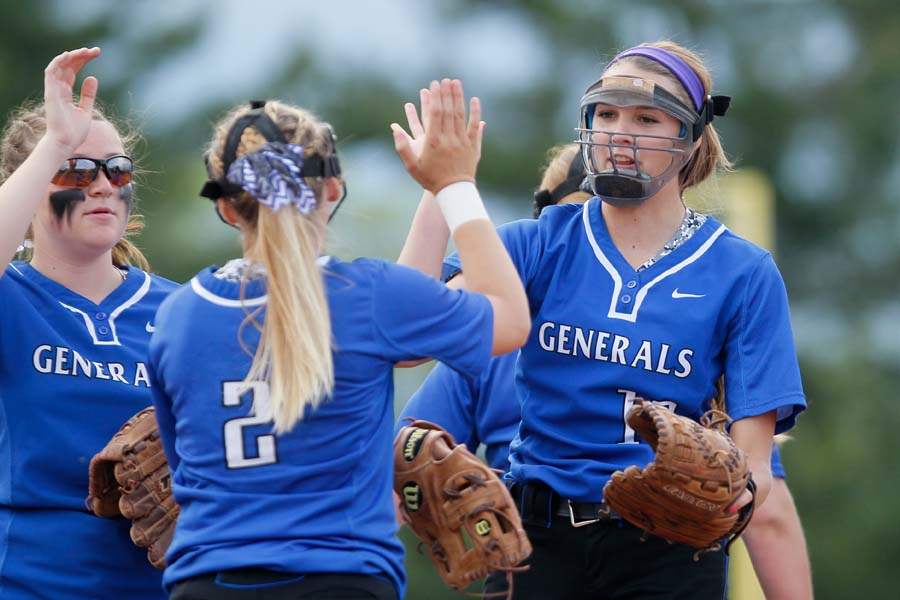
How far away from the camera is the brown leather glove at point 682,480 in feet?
14.5

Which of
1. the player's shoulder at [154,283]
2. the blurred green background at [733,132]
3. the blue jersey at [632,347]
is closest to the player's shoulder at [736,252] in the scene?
the blue jersey at [632,347]

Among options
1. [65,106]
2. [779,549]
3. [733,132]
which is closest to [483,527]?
[65,106]

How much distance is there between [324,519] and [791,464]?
16.7 m

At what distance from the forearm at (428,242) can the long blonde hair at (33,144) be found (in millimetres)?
956

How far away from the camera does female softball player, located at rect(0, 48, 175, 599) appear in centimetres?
472

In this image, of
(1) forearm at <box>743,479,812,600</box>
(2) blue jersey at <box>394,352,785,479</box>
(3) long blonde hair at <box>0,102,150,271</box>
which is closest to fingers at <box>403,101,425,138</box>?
(3) long blonde hair at <box>0,102,150,271</box>

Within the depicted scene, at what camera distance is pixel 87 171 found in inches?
192

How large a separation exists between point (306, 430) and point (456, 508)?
0.55m

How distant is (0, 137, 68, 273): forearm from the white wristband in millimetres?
1063

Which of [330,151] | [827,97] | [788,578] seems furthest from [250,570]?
[827,97]

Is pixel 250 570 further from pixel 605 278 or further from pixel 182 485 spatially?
pixel 605 278

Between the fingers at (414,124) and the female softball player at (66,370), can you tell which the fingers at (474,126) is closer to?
the fingers at (414,124)

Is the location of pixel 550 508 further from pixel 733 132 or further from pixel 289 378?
pixel 733 132

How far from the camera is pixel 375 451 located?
396cm
